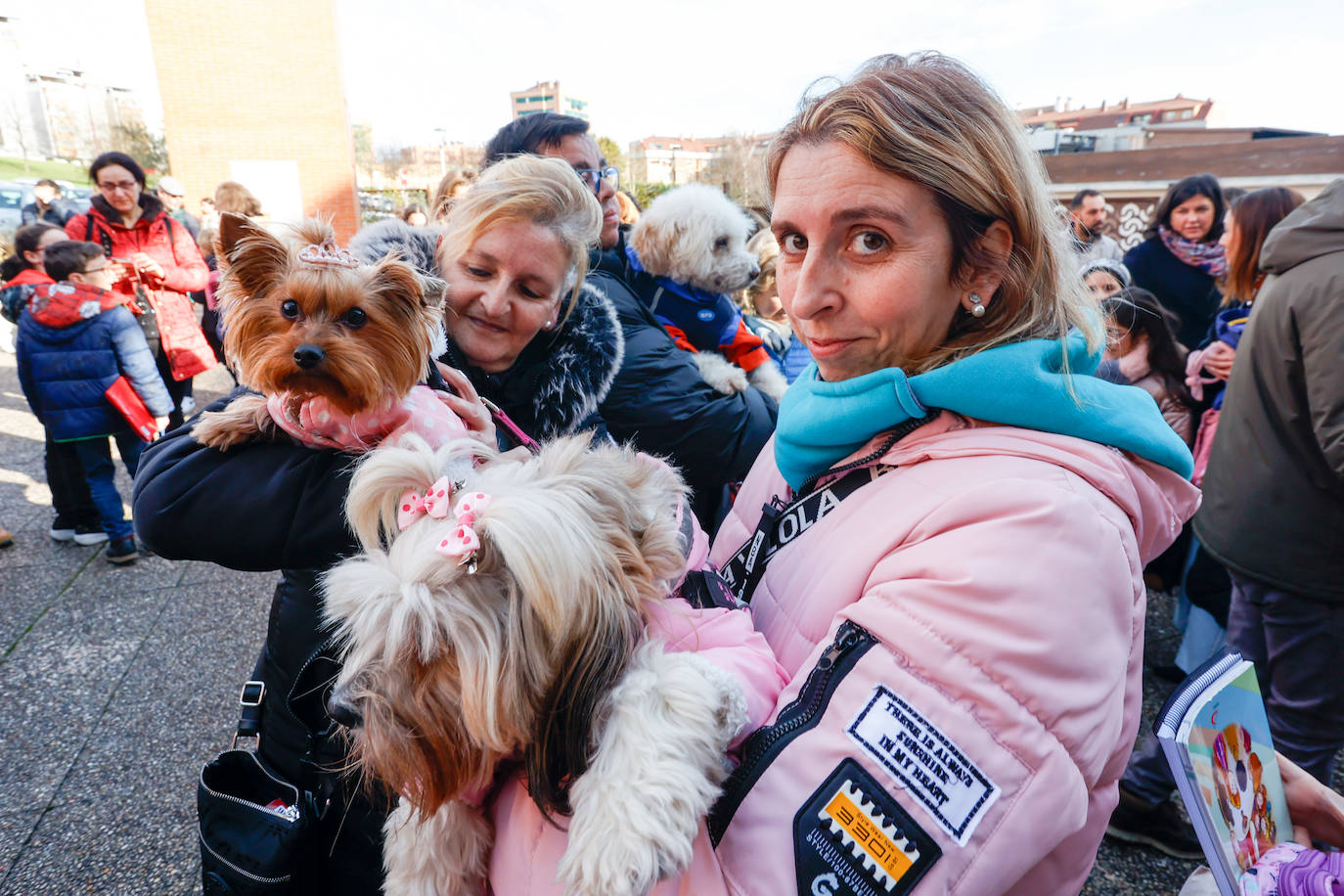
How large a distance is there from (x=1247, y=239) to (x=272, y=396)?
5.44 m

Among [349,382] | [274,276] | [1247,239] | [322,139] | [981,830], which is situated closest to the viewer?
[981,830]

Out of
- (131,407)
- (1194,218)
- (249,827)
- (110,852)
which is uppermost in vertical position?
(1194,218)

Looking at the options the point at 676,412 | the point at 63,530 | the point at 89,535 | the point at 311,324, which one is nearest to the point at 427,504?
the point at 311,324

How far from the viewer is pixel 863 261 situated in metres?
1.39

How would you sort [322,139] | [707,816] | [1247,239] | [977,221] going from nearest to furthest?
1. [707,816]
2. [977,221]
3. [1247,239]
4. [322,139]

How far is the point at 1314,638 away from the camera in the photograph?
8.39 ft

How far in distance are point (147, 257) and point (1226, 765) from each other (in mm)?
8393

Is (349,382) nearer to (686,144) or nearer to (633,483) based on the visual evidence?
(633,483)

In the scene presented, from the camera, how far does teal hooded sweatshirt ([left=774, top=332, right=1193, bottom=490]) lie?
4.07 feet

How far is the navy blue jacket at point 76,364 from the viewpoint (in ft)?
16.9

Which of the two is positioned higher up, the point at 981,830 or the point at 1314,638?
the point at 981,830

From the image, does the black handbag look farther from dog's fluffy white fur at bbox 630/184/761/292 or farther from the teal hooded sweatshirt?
dog's fluffy white fur at bbox 630/184/761/292

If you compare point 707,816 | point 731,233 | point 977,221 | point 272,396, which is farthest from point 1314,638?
point 272,396

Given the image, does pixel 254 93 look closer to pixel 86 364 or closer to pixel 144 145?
pixel 144 145
